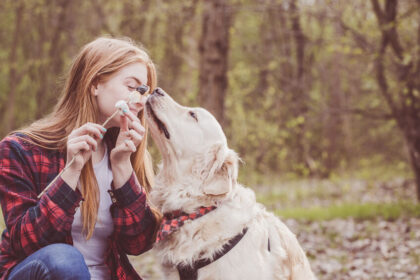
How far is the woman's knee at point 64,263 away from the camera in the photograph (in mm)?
2107

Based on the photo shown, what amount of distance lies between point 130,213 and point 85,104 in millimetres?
644

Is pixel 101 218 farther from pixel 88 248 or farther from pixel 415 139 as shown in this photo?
pixel 415 139

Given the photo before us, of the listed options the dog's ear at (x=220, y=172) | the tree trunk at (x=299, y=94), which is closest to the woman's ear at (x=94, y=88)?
the dog's ear at (x=220, y=172)

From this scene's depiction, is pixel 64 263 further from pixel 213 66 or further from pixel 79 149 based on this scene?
pixel 213 66

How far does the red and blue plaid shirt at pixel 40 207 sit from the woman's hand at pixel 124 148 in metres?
0.05

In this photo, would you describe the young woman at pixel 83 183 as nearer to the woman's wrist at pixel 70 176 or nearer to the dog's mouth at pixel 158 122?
the woman's wrist at pixel 70 176

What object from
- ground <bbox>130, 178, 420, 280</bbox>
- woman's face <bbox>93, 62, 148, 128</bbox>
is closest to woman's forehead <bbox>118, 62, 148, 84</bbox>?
woman's face <bbox>93, 62, 148, 128</bbox>

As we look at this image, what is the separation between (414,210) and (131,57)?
5.94m

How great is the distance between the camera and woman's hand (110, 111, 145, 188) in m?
2.41

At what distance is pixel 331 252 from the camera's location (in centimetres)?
569

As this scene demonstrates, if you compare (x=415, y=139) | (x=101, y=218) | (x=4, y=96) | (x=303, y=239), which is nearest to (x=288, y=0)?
(x=415, y=139)

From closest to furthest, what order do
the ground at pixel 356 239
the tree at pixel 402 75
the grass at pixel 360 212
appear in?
the ground at pixel 356 239 < the tree at pixel 402 75 < the grass at pixel 360 212

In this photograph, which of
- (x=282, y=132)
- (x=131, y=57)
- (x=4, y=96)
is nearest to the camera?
(x=131, y=57)

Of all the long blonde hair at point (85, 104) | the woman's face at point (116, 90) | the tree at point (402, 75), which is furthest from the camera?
the tree at point (402, 75)
